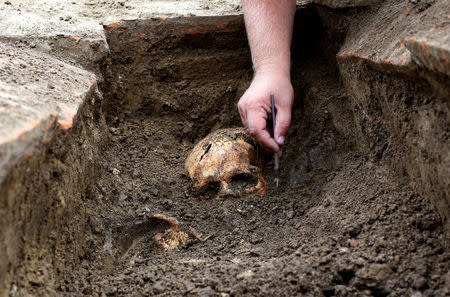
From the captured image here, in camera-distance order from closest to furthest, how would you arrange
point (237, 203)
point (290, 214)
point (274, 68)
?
point (290, 214)
point (237, 203)
point (274, 68)

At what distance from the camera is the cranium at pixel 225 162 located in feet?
7.20

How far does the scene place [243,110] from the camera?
220 cm

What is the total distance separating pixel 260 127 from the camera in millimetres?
2107

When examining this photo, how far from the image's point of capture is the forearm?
234cm

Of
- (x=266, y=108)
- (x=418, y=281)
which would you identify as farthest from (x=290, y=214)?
(x=418, y=281)

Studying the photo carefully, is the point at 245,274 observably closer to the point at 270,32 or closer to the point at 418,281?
the point at 418,281

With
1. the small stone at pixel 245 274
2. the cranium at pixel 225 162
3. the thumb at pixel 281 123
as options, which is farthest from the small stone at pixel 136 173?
the small stone at pixel 245 274

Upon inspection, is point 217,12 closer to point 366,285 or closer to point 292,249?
point 292,249

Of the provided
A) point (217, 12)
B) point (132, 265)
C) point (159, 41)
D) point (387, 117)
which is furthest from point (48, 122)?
point (217, 12)

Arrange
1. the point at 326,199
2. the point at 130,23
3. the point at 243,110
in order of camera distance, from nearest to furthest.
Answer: the point at 326,199
the point at 243,110
the point at 130,23

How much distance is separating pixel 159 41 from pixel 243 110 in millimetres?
939

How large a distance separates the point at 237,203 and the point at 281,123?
0.46 meters

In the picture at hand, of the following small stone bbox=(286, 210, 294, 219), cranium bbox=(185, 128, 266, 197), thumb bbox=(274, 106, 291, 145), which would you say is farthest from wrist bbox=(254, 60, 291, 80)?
small stone bbox=(286, 210, 294, 219)

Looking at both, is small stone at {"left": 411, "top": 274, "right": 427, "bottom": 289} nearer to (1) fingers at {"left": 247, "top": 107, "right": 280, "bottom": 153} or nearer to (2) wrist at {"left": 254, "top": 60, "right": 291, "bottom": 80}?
(1) fingers at {"left": 247, "top": 107, "right": 280, "bottom": 153}
